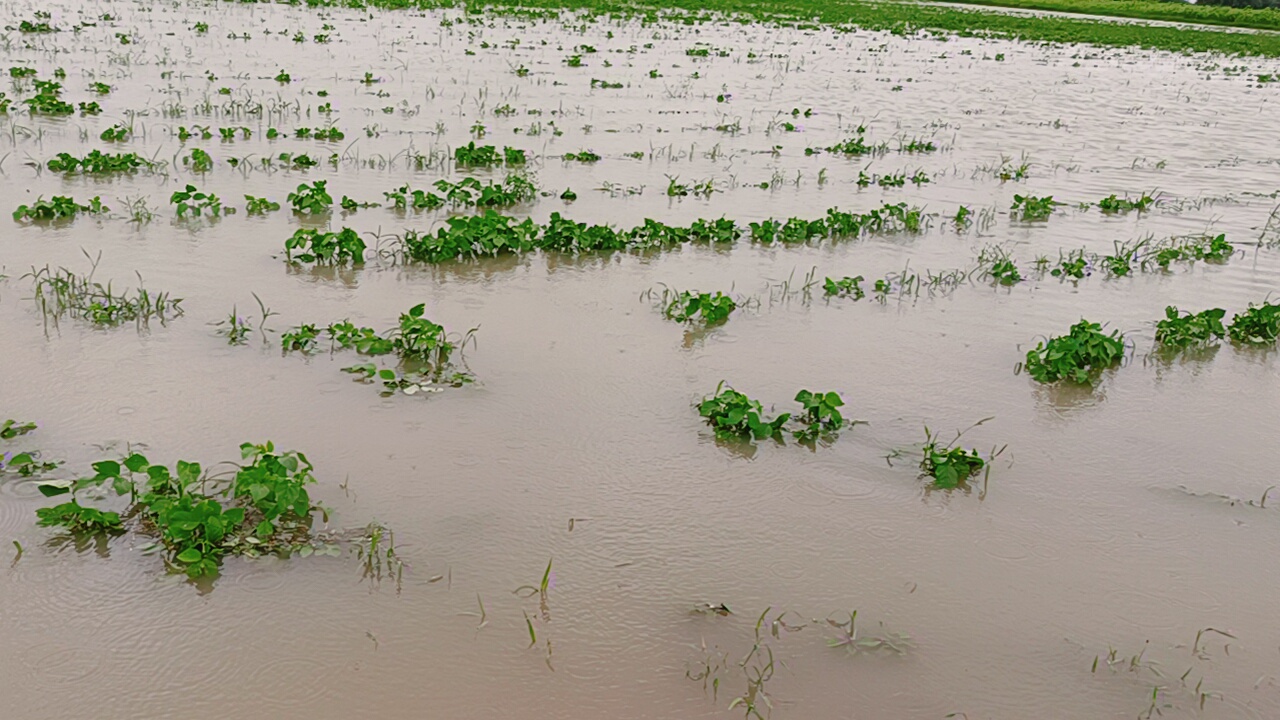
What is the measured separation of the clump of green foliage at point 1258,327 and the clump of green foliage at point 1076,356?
1425 millimetres

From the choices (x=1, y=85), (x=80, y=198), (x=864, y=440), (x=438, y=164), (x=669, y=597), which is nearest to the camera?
(x=669, y=597)

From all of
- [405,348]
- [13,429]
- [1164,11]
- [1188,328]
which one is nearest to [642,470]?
[405,348]

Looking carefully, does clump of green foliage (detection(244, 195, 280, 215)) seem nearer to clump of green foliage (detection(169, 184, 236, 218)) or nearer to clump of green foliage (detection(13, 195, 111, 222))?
clump of green foliage (detection(169, 184, 236, 218))

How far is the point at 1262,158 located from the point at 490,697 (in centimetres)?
1725

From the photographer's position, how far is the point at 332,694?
3.60m

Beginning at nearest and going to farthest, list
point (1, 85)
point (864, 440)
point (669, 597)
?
point (669, 597) < point (864, 440) < point (1, 85)

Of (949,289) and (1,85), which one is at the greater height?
(1,85)

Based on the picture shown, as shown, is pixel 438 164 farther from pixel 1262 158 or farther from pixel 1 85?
pixel 1262 158

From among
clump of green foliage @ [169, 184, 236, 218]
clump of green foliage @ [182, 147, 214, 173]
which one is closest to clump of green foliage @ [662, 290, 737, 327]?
clump of green foliage @ [169, 184, 236, 218]

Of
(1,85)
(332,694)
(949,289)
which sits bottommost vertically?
(332,694)

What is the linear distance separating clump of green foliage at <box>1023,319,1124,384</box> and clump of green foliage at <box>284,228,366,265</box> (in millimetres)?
5068

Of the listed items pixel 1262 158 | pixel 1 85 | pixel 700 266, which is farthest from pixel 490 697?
pixel 1262 158

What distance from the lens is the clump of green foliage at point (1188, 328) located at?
7613 millimetres

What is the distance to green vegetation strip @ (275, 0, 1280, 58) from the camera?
34500 mm
